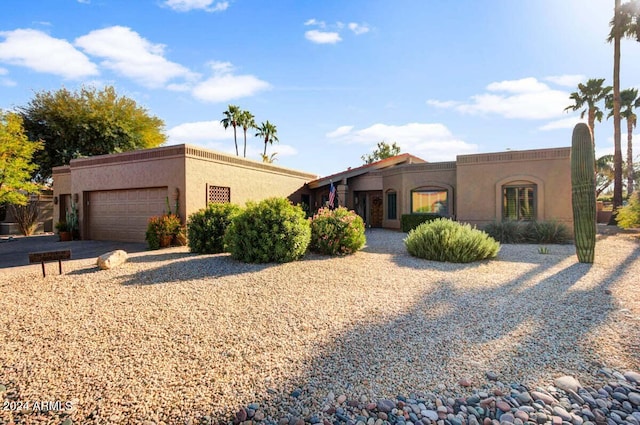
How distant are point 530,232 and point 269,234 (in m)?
10.4

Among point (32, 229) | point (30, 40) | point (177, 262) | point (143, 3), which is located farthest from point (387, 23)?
point (32, 229)

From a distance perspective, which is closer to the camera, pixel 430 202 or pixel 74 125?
pixel 430 202

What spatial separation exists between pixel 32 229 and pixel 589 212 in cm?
2688

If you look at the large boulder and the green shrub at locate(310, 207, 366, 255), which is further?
the green shrub at locate(310, 207, 366, 255)

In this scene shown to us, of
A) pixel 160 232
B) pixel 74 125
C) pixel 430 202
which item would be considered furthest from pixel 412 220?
pixel 74 125

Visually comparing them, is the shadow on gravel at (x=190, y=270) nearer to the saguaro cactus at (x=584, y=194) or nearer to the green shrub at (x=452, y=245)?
the green shrub at (x=452, y=245)

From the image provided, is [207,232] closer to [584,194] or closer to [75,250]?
[75,250]

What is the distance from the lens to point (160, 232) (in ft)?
35.6

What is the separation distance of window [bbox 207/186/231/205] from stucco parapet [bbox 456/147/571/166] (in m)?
10.8

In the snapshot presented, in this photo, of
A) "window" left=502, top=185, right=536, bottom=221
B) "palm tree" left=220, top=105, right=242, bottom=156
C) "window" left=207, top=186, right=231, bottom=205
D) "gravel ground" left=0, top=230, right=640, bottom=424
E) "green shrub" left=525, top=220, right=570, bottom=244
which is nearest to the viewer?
"gravel ground" left=0, top=230, right=640, bottom=424

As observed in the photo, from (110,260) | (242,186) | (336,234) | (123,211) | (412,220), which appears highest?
(242,186)

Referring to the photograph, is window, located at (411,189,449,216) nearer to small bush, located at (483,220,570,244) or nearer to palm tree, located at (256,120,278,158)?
small bush, located at (483,220,570,244)

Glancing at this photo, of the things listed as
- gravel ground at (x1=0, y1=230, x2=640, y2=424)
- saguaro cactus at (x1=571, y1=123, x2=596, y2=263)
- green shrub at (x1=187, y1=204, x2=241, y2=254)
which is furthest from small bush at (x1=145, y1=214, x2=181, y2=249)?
saguaro cactus at (x1=571, y1=123, x2=596, y2=263)

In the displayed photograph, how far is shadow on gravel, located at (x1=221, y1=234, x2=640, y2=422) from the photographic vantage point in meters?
2.88
